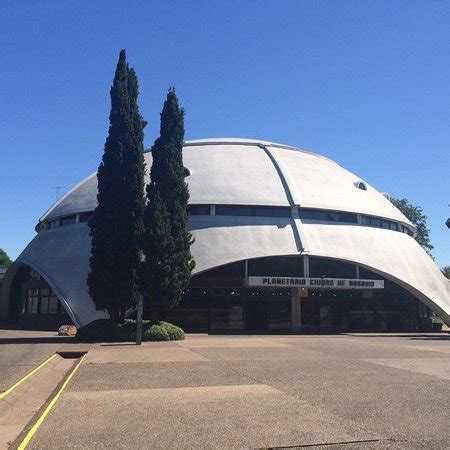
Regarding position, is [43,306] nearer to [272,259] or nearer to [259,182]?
[272,259]

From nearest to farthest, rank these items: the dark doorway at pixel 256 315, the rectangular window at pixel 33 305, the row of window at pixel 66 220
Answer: the dark doorway at pixel 256 315, the rectangular window at pixel 33 305, the row of window at pixel 66 220

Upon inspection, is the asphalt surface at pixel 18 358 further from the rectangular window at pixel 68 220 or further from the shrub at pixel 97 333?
the rectangular window at pixel 68 220

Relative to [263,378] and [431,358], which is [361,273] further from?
[263,378]

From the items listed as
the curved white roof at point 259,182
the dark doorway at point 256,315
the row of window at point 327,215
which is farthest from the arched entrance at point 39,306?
the row of window at point 327,215

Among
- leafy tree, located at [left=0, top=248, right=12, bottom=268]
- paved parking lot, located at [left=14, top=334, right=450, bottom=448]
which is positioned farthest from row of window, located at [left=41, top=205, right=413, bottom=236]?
leafy tree, located at [left=0, top=248, right=12, bottom=268]

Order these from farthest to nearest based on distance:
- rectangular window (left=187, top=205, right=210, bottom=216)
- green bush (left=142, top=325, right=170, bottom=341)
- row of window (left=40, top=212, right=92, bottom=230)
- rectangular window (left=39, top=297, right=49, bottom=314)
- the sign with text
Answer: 1. row of window (left=40, top=212, right=92, bottom=230)
2. rectangular window (left=39, top=297, right=49, bottom=314)
3. rectangular window (left=187, top=205, right=210, bottom=216)
4. the sign with text
5. green bush (left=142, top=325, right=170, bottom=341)

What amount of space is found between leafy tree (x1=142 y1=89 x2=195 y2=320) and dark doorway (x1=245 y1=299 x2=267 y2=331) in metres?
10.0

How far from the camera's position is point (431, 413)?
28.2 feet

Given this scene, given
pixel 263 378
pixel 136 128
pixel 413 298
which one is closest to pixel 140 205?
pixel 136 128

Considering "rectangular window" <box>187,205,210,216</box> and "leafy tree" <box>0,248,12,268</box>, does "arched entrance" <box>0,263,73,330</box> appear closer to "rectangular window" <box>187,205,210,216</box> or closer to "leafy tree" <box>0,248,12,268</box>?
"rectangular window" <box>187,205,210,216</box>

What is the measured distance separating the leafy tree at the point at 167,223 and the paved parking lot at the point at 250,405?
1029 centimetres

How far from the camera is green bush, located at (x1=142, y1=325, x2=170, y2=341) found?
84.8ft

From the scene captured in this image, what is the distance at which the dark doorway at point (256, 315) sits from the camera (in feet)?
123

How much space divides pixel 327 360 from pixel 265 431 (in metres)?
10.6
